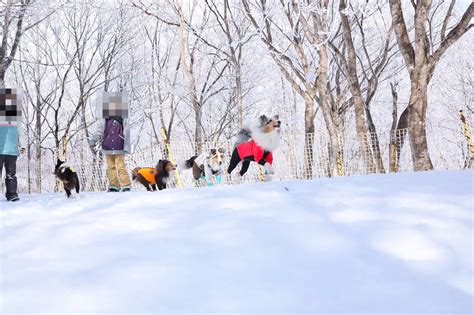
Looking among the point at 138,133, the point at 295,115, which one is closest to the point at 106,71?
the point at 138,133

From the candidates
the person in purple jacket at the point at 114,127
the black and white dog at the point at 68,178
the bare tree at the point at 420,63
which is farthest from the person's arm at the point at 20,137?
the bare tree at the point at 420,63

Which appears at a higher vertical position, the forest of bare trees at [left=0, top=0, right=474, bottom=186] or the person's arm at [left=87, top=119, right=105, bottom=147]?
the forest of bare trees at [left=0, top=0, right=474, bottom=186]

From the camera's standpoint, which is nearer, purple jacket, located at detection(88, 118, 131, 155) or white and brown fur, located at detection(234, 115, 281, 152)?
white and brown fur, located at detection(234, 115, 281, 152)

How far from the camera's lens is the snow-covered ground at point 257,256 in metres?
1.56

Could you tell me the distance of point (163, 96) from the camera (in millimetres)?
17141

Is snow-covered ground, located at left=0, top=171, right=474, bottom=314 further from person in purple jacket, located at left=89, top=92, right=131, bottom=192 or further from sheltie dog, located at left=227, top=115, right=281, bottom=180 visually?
person in purple jacket, located at left=89, top=92, right=131, bottom=192

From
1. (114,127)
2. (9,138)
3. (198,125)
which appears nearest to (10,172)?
(9,138)

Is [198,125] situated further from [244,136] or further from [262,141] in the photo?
[262,141]

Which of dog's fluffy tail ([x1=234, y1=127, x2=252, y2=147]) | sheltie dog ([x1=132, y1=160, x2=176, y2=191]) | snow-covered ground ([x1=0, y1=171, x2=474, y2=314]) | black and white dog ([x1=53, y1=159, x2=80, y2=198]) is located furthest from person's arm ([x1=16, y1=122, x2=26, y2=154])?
dog's fluffy tail ([x1=234, y1=127, x2=252, y2=147])

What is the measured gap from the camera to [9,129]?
4.75m

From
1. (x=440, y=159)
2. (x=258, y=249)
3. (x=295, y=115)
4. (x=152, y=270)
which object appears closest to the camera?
(x=152, y=270)

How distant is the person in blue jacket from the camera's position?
186 inches

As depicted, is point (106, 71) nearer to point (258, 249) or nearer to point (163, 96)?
point (163, 96)

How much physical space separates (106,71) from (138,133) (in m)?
4.74
